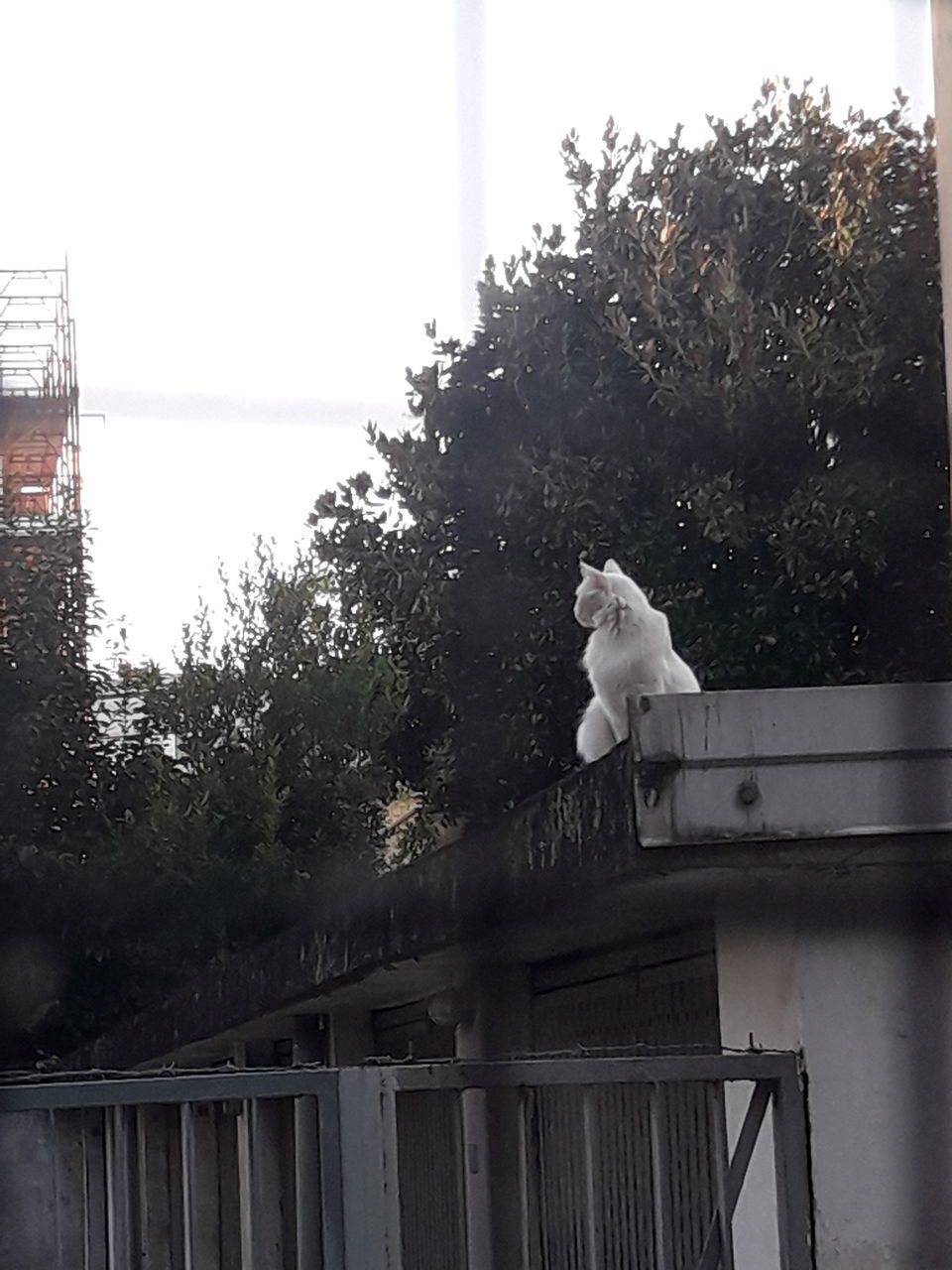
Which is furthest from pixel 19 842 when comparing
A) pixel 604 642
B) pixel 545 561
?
pixel 604 642

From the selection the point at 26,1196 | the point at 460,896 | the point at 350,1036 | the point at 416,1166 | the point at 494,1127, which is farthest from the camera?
the point at 350,1036

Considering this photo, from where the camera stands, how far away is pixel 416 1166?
2770 mm

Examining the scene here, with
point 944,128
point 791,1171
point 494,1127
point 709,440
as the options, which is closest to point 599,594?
point 494,1127

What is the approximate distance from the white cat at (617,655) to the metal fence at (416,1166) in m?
0.63

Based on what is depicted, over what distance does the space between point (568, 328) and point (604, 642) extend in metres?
2.39

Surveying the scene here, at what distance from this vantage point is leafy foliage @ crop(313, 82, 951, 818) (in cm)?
510

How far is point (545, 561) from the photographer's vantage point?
18.1ft

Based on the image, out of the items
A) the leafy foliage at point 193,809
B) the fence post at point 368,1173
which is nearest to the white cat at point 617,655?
the fence post at point 368,1173

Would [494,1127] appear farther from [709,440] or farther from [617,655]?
[709,440]

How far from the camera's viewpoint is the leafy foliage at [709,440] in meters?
5.10

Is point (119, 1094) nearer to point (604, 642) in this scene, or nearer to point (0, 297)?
point (0, 297)

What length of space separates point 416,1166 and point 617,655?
0.82m

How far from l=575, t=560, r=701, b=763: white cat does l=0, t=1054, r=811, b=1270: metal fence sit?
0.63 metres

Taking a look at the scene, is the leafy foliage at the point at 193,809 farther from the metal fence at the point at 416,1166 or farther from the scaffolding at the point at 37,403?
the scaffolding at the point at 37,403
